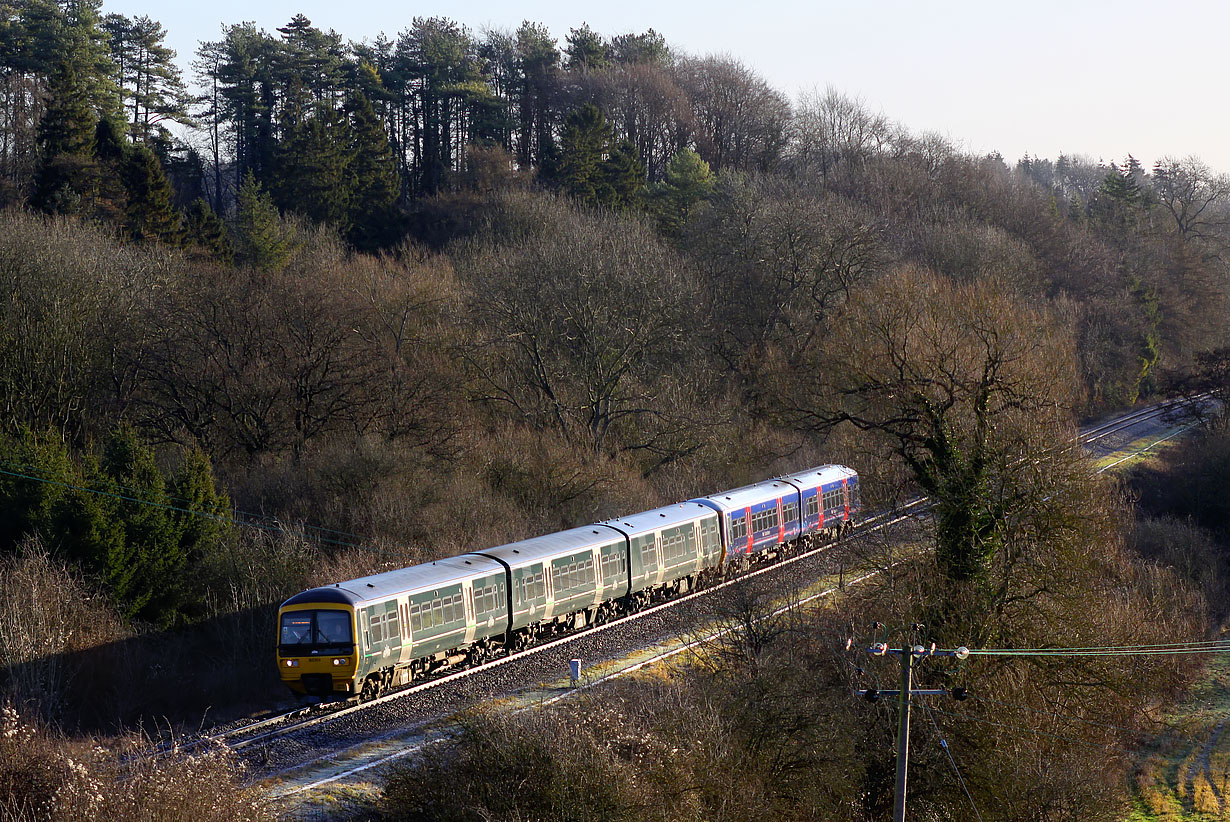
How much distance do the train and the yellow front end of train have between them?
0.06ft

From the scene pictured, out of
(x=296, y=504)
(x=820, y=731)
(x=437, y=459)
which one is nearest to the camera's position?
(x=820, y=731)

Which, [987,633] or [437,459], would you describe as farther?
[437,459]

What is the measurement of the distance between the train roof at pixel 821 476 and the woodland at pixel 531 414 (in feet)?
4.28

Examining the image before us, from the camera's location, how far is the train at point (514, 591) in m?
18.7

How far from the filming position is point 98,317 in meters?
35.3

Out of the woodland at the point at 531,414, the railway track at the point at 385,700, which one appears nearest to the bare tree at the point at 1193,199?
the woodland at the point at 531,414

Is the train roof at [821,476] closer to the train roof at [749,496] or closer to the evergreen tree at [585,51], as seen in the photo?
the train roof at [749,496]

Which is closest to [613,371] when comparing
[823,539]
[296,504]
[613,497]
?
[613,497]

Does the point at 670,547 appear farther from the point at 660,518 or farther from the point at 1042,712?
the point at 1042,712

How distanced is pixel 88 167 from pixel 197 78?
22.9 metres

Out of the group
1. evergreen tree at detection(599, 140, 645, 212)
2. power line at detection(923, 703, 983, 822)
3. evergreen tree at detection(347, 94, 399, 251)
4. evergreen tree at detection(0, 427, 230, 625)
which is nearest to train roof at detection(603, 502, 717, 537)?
power line at detection(923, 703, 983, 822)

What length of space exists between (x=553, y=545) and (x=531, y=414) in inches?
655

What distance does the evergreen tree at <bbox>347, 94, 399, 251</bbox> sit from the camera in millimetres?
59500

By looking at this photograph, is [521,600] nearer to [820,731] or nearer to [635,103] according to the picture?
[820,731]
